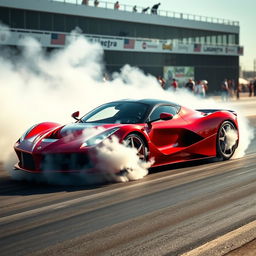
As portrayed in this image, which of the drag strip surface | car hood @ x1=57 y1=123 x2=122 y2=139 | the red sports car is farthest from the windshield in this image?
the drag strip surface

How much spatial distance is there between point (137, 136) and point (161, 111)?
115 cm

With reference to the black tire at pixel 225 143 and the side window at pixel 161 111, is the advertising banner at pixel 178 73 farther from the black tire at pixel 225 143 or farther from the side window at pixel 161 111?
the side window at pixel 161 111

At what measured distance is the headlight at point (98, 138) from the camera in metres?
7.85

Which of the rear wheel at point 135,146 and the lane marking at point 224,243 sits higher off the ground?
the rear wheel at point 135,146

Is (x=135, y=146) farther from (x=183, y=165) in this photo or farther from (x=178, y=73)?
(x=178, y=73)

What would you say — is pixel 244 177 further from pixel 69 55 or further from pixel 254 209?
pixel 69 55

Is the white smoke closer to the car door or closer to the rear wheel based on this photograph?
the rear wheel

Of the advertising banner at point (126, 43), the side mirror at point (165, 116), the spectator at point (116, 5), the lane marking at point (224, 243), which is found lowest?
the lane marking at point (224, 243)

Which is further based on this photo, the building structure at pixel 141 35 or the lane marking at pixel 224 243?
the building structure at pixel 141 35

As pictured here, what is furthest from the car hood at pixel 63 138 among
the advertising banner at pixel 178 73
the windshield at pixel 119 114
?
the advertising banner at pixel 178 73

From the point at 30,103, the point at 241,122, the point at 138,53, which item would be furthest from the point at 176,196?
the point at 138,53

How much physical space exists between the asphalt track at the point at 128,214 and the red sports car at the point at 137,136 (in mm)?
407

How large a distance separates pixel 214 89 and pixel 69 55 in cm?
4336

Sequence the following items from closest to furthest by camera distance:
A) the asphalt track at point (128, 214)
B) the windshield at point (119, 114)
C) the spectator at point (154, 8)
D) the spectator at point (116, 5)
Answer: the asphalt track at point (128, 214)
the windshield at point (119, 114)
the spectator at point (116, 5)
the spectator at point (154, 8)
